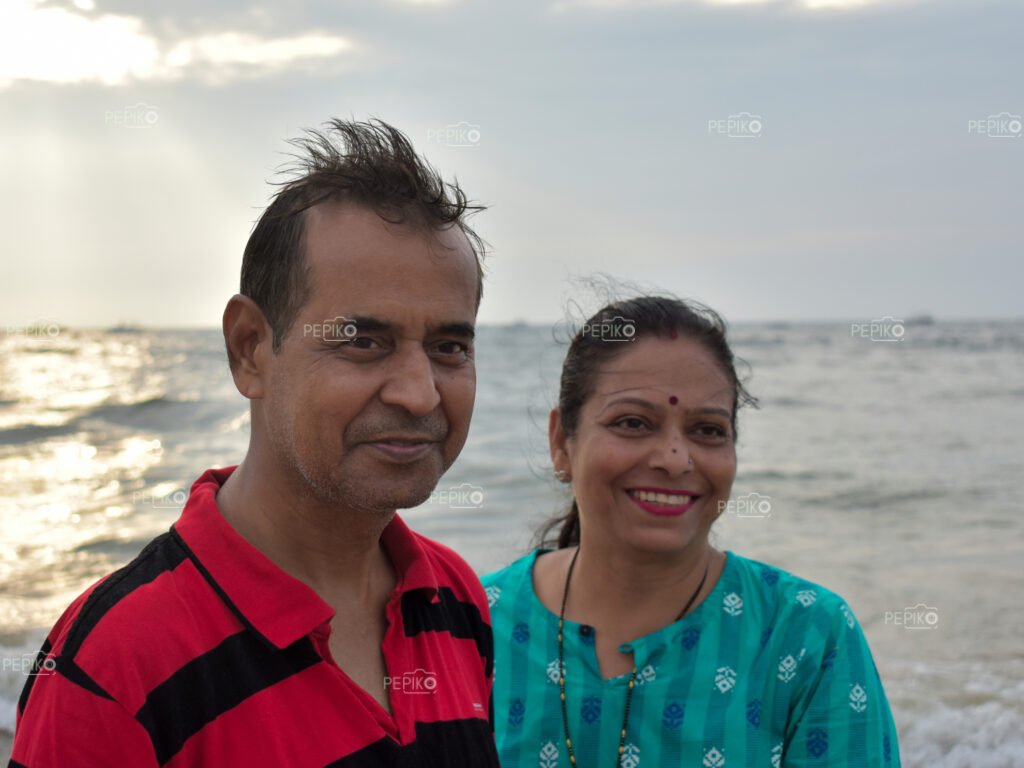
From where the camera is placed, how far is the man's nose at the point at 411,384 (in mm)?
1656

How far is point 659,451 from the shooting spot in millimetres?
2818

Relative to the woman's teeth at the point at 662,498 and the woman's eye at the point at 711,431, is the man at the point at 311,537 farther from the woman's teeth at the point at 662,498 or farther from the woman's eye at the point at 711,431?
the woman's eye at the point at 711,431

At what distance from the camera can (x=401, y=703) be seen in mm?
1757

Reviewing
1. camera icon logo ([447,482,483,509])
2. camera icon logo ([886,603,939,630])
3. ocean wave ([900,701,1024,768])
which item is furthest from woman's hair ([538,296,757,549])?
camera icon logo ([447,482,483,509])

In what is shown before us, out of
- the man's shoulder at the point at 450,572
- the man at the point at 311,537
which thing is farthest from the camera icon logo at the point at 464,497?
the man at the point at 311,537

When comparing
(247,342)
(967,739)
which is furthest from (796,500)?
(247,342)

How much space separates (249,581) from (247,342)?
0.43 metres

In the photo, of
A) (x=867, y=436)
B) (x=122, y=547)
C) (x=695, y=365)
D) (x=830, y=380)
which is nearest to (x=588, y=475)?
(x=695, y=365)

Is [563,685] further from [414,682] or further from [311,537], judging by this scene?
[311,537]

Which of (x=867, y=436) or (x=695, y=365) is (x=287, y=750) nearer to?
(x=695, y=365)

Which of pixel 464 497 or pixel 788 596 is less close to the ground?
pixel 788 596

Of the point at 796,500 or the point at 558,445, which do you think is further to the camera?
the point at 796,500

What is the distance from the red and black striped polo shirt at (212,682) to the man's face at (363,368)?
0.20m

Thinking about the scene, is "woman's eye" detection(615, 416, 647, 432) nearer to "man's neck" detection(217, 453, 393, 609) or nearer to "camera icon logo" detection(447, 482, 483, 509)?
"man's neck" detection(217, 453, 393, 609)
